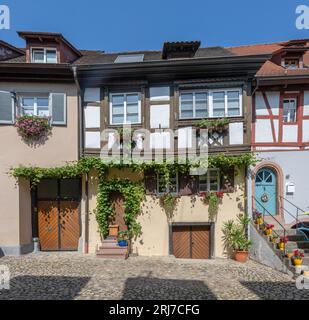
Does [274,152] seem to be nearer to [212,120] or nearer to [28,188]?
[212,120]

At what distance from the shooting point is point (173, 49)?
10.2 metres

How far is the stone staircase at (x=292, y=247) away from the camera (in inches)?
299

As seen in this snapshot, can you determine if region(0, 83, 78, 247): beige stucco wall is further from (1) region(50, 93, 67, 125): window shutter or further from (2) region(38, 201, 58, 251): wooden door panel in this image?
(2) region(38, 201, 58, 251): wooden door panel

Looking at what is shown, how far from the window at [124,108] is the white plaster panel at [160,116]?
0.61 meters

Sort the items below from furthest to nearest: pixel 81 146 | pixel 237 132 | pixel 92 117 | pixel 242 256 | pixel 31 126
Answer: pixel 92 117, pixel 81 146, pixel 237 132, pixel 31 126, pixel 242 256

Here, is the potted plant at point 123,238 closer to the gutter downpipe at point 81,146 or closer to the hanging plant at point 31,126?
the gutter downpipe at point 81,146

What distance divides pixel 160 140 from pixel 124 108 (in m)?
1.88

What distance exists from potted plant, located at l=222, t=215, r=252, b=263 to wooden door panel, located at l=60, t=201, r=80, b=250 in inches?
235

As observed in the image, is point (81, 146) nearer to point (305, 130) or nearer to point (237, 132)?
point (237, 132)

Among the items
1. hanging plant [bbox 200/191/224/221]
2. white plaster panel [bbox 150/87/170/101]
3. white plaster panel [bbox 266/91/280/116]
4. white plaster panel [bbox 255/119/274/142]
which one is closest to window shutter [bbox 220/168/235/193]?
hanging plant [bbox 200/191/224/221]

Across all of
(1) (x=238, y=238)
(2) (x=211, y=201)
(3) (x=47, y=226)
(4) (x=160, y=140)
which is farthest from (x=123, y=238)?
(1) (x=238, y=238)

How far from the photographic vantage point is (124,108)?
9.76 meters
